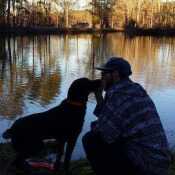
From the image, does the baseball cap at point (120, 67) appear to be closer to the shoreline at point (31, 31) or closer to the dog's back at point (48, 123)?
the dog's back at point (48, 123)

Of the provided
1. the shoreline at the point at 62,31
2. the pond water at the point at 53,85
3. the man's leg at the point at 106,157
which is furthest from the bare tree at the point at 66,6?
the man's leg at the point at 106,157

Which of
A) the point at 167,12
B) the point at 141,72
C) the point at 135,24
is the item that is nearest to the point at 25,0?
the point at 135,24

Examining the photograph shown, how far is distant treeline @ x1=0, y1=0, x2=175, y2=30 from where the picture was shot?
72.6 metres

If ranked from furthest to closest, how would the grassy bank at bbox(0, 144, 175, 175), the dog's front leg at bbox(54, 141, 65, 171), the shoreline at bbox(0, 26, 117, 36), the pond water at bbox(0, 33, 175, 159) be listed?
the shoreline at bbox(0, 26, 117, 36)
the pond water at bbox(0, 33, 175, 159)
the dog's front leg at bbox(54, 141, 65, 171)
the grassy bank at bbox(0, 144, 175, 175)

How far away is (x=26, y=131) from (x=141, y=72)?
631 inches

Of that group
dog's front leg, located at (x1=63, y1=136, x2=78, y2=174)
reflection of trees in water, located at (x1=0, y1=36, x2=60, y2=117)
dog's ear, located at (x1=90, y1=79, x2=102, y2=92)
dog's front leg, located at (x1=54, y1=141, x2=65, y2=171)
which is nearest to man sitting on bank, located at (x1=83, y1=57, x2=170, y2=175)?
dog's ear, located at (x1=90, y1=79, x2=102, y2=92)

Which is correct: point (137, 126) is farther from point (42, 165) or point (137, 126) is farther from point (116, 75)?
point (42, 165)

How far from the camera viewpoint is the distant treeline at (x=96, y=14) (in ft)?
238

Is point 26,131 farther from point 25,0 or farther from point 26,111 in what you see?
point 25,0

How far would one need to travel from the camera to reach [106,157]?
4.24 meters

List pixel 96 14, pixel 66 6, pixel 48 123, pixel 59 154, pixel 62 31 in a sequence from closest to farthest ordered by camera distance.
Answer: pixel 48 123 → pixel 59 154 → pixel 62 31 → pixel 66 6 → pixel 96 14

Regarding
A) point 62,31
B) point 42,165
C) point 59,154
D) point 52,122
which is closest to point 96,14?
point 62,31

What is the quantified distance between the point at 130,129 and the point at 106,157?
43 cm

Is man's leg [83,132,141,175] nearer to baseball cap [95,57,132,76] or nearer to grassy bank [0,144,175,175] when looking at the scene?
baseball cap [95,57,132,76]
